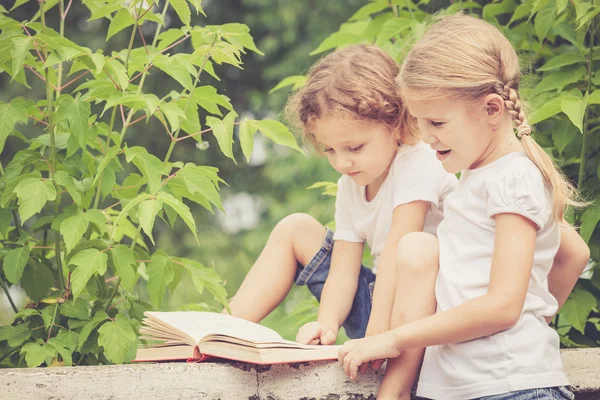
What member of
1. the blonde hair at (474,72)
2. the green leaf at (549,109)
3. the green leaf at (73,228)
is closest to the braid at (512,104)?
the blonde hair at (474,72)

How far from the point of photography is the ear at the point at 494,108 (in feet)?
5.87

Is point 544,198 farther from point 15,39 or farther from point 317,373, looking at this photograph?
point 15,39

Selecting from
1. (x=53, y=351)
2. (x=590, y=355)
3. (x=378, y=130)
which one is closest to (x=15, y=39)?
(x=53, y=351)

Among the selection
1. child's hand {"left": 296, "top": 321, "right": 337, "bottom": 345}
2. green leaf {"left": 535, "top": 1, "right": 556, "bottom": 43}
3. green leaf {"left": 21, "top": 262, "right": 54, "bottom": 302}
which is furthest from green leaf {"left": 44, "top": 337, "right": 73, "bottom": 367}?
green leaf {"left": 535, "top": 1, "right": 556, "bottom": 43}

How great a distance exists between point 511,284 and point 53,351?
44.0 inches

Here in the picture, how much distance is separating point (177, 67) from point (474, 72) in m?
0.73

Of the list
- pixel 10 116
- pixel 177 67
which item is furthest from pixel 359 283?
pixel 10 116

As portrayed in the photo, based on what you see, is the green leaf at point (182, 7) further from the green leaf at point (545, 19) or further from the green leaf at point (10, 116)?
the green leaf at point (545, 19)

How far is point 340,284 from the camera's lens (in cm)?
229

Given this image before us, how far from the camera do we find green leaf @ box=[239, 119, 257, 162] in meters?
1.97

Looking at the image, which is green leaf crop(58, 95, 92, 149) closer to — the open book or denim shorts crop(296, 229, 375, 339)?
the open book

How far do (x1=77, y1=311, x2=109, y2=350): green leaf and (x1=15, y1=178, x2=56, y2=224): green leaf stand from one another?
32 cm

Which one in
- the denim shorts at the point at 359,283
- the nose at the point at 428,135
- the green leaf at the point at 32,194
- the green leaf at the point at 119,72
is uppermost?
the green leaf at the point at 119,72

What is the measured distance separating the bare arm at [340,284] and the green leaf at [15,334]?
2.52 ft
